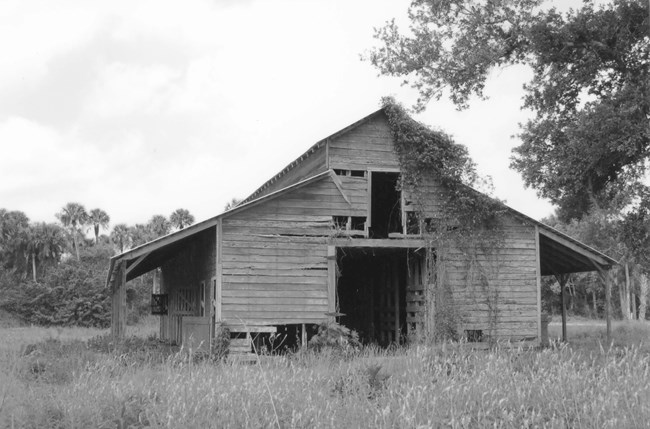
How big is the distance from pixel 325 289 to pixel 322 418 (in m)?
11.4

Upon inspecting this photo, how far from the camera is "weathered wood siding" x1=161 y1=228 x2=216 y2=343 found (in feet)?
67.6

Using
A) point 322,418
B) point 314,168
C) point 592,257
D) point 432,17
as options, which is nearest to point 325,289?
point 314,168

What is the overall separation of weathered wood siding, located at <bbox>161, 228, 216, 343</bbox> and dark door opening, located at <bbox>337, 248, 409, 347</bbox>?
4017mm

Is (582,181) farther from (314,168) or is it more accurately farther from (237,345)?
(237,345)

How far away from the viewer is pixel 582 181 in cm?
2352

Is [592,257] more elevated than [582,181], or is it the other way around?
[582,181]

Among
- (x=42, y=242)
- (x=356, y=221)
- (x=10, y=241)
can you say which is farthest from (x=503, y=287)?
(x=10, y=241)

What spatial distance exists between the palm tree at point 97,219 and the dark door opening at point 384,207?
2096 inches

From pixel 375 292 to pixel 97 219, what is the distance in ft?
174

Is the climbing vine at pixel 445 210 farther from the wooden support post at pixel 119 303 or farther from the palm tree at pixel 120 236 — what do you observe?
the palm tree at pixel 120 236

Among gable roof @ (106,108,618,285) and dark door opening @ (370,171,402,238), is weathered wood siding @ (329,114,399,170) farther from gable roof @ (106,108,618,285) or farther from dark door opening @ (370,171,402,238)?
dark door opening @ (370,171,402,238)

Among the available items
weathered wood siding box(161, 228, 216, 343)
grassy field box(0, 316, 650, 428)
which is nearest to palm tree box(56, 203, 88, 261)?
weathered wood siding box(161, 228, 216, 343)

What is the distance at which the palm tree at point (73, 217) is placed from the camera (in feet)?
232

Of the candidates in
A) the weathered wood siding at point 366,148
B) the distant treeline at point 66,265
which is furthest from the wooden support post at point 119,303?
the distant treeline at point 66,265
